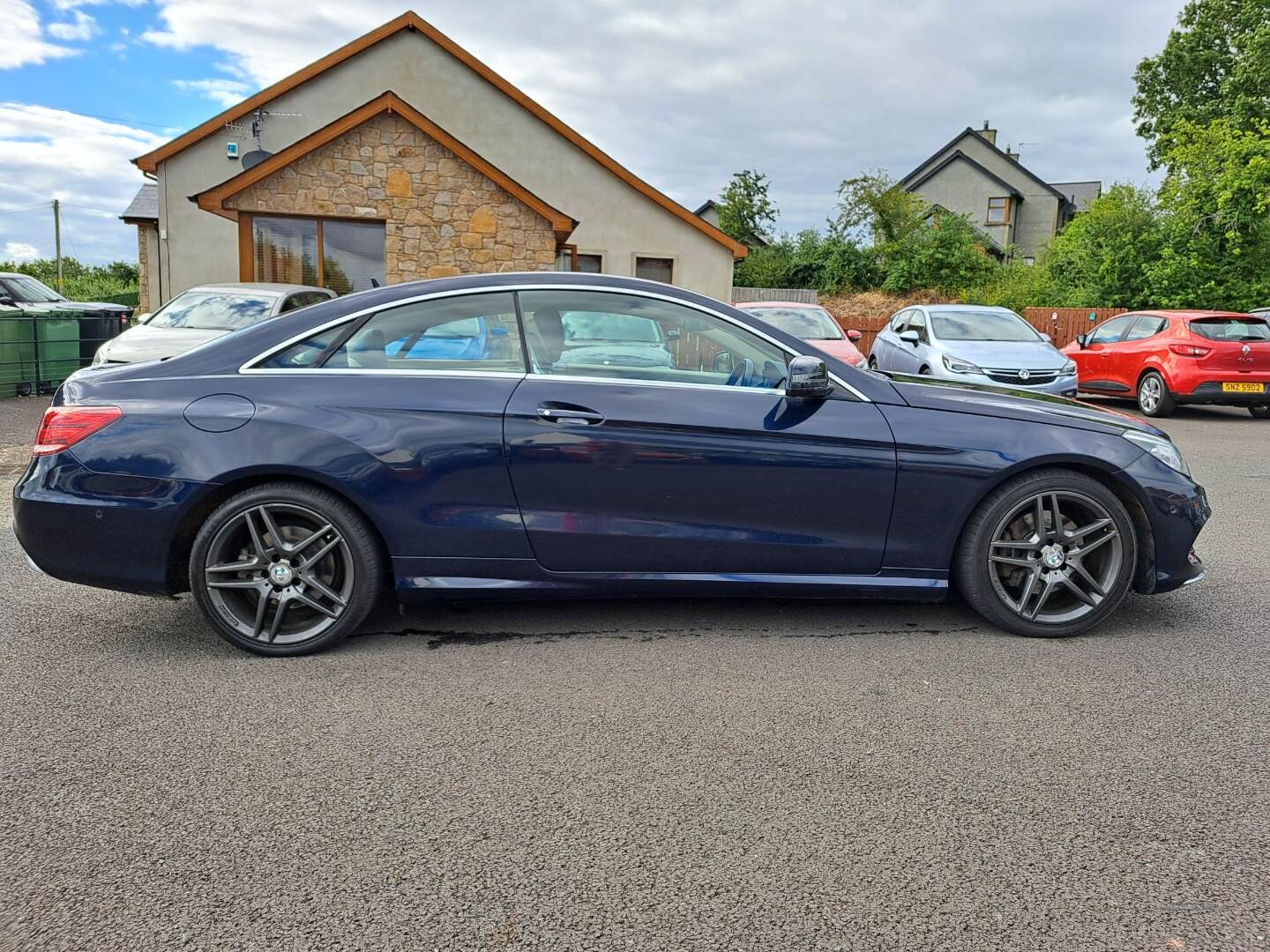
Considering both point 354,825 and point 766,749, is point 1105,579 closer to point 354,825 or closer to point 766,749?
point 766,749

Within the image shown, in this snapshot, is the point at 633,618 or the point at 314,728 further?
the point at 633,618

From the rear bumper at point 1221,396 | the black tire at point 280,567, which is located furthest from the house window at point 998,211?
the black tire at point 280,567

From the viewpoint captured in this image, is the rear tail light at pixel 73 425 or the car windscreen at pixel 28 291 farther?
the car windscreen at pixel 28 291

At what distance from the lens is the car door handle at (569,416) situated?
3781 millimetres

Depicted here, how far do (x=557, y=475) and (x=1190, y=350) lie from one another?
12.5m

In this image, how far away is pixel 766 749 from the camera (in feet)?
9.84

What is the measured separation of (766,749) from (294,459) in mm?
2090

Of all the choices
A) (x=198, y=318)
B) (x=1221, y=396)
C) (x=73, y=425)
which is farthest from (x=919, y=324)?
(x=73, y=425)

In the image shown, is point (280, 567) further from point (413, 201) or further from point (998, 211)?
point (998, 211)

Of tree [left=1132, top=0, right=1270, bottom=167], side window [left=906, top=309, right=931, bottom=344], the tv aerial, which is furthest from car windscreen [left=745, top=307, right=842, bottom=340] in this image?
tree [left=1132, top=0, right=1270, bottom=167]

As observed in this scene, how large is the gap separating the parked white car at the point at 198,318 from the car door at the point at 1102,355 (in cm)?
1201

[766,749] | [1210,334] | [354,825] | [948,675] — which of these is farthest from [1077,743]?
[1210,334]

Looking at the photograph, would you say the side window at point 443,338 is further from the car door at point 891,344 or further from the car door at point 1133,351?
the car door at point 1133,351

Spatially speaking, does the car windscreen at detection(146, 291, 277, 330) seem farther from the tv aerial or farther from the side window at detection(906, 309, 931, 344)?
the tv aerial
